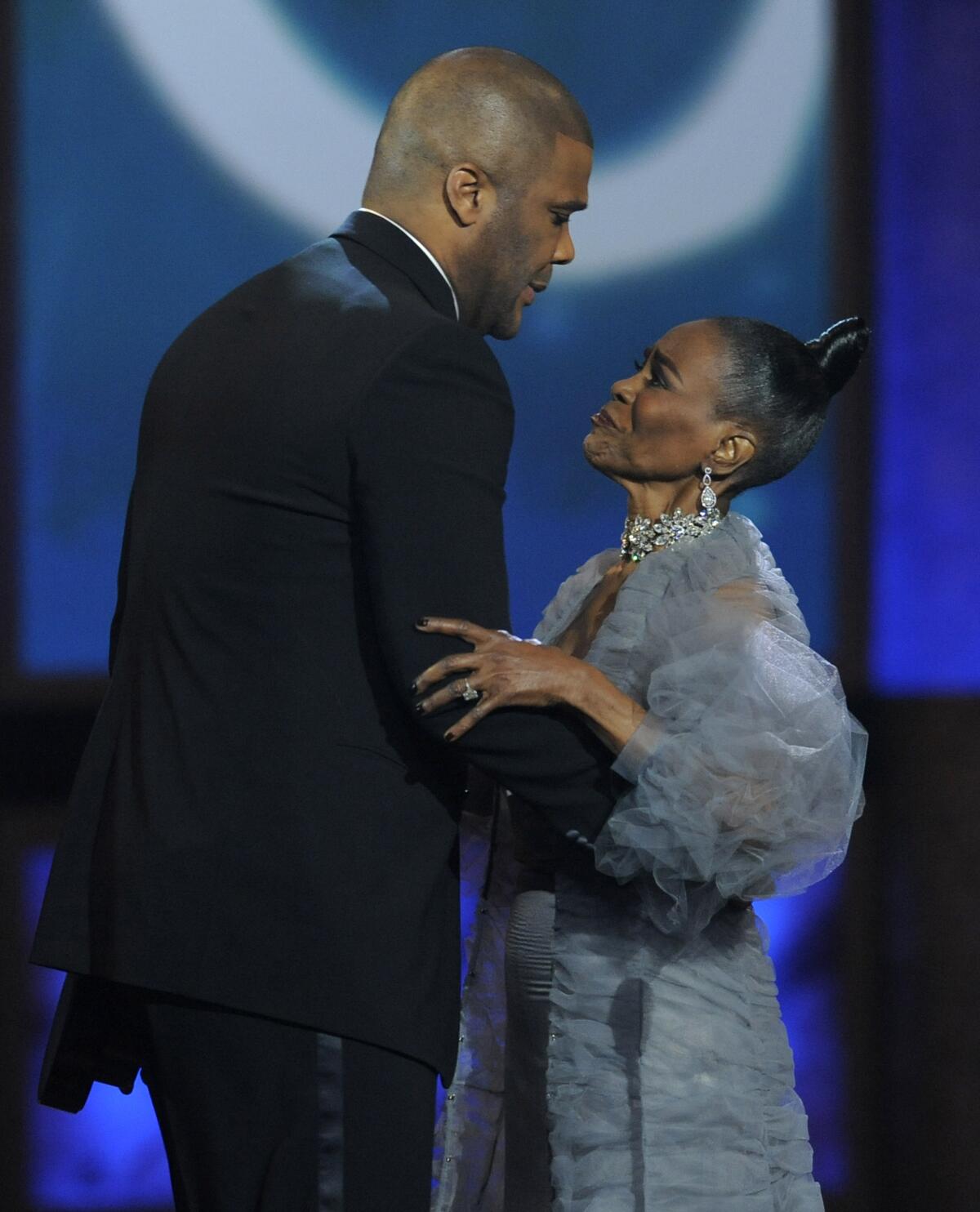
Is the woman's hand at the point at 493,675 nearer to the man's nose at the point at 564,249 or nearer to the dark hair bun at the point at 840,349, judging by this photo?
the man's nose at the point at 564,249

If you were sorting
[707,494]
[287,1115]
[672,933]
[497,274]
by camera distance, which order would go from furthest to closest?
[707,494]
[672,933]
[497,274]
[287,1115]

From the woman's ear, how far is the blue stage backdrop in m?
1.25

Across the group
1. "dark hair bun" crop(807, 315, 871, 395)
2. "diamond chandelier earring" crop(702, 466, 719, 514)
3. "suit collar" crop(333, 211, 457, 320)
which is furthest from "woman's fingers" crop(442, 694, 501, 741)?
"dark hair bun" crop(807, 315, 871, 395)

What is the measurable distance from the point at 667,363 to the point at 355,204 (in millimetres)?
1408

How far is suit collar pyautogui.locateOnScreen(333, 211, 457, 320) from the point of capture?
62.6 inches

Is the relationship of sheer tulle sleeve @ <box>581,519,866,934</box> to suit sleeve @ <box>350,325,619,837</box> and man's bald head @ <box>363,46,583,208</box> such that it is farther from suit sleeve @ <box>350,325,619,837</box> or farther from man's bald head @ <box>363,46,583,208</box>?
man's bald head @ <box>363,46,583,208</box>

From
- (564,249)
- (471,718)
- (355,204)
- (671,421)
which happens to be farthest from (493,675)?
(355,204)

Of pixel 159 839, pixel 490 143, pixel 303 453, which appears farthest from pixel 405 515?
pixel 490 143

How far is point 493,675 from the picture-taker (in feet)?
4.91

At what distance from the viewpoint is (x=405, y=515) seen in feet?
4.62

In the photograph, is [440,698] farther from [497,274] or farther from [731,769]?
[497,274]

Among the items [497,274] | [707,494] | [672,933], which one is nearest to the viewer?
[497,274]

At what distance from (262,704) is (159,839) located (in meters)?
0.16

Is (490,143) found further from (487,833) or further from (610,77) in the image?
(610,77)
